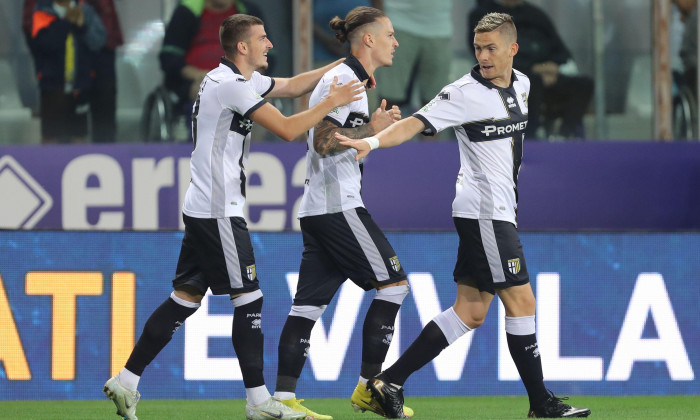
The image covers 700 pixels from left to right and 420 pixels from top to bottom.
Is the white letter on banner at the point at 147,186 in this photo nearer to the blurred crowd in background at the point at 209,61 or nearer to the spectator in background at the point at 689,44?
the blurred crowd in background at the point at 209,61

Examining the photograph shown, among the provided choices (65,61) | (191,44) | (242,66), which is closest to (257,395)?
(242,66)

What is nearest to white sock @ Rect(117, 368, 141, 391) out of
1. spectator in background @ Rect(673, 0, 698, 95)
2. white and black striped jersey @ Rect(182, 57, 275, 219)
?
white and black striped jersey @ Rect(182, 57, 275, 219)

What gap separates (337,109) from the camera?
18.9 feet

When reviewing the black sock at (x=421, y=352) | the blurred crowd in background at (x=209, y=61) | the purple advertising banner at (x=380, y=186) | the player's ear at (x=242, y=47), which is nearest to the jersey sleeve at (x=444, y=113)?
the player's ear at (x=242, y=47)

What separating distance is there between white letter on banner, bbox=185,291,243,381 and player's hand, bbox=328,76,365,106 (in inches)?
80.6

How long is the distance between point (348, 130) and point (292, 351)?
1.06 m

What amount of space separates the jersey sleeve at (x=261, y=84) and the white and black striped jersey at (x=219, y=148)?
0.40 metres

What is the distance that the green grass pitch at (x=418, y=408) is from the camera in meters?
6.18

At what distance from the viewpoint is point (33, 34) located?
399 inches

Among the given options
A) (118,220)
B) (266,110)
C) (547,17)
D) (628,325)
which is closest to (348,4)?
(547,17)

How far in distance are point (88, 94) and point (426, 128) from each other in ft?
17.0

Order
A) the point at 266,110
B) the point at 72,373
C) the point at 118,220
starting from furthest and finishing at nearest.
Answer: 1. the point at 118,220
2. the point at 72,373
3. the point at 266,110

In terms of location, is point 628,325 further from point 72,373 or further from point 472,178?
point 72,373

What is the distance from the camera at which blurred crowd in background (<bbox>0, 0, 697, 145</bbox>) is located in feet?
33.1
